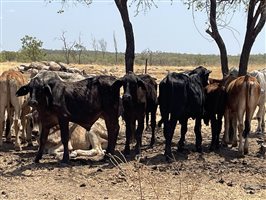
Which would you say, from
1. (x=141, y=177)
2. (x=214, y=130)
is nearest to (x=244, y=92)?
(x=214, y=130)

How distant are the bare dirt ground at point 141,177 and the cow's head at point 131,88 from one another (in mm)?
1193

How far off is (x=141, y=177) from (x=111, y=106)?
6.70 feet

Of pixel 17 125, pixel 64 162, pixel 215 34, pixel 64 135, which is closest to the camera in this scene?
pixel 64 162

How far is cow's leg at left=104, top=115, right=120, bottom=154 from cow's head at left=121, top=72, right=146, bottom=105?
50 centimetres

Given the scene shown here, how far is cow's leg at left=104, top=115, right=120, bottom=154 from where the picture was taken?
10.7m

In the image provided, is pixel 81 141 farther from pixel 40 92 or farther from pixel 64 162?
pixel 40 92

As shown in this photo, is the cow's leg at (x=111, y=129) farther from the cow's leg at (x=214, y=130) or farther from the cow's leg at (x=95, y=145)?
the cow's leg at (x=214, y=130)

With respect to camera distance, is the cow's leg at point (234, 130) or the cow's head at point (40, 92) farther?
the cow's leg at point (234, 130)

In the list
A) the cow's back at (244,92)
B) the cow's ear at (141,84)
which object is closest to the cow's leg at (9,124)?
the cow's ear at (141,84)

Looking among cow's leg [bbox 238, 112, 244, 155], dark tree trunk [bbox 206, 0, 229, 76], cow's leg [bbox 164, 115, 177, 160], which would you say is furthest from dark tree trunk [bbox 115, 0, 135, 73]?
cow's leg [bbox 238, 112, 244, 155]

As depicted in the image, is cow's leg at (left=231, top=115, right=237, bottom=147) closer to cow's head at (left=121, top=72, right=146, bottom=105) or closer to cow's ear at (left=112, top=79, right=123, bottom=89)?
cow's head at (left=121, top=72, right=146, bottom=105)

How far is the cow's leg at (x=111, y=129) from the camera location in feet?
35.0

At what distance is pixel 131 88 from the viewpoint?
33.9 ft

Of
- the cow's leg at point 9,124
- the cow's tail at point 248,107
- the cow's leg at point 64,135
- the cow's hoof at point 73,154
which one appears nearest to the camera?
the cow's leg at point 64,135
